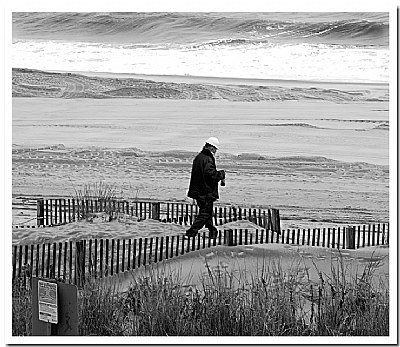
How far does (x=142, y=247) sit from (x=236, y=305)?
89 centimetres

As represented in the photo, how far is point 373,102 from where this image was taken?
288 inches

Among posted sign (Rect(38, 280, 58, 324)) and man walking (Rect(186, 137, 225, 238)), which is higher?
man walking (Rect(186, 137, 225, 238))

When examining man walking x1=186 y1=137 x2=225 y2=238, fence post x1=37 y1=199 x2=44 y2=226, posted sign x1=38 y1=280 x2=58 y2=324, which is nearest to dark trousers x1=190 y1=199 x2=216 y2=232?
man walking x1=186 y1=137 x2=225 y2=238

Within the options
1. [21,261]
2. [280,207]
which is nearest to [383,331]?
[280,207]

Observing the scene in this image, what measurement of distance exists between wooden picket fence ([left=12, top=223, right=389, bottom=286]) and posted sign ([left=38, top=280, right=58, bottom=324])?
31.5 inches

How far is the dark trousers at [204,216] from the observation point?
7410mm

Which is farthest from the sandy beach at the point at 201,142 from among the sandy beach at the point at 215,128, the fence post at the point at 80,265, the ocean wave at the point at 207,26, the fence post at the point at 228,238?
the fence post at the point at 80,265

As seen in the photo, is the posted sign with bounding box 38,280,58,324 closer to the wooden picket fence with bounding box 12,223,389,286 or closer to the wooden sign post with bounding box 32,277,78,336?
the wooden sign post with bounding box 32,277,78,336

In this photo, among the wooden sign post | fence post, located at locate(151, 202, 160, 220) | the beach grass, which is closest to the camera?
the wooden sign post

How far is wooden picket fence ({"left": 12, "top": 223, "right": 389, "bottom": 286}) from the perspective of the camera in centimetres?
736

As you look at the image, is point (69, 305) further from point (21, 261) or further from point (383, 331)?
point (383, 331)

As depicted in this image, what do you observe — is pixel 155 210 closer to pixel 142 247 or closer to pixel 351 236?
pixel 142 247

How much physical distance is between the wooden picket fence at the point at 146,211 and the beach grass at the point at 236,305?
399 mm

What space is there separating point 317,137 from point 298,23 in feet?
3.01
